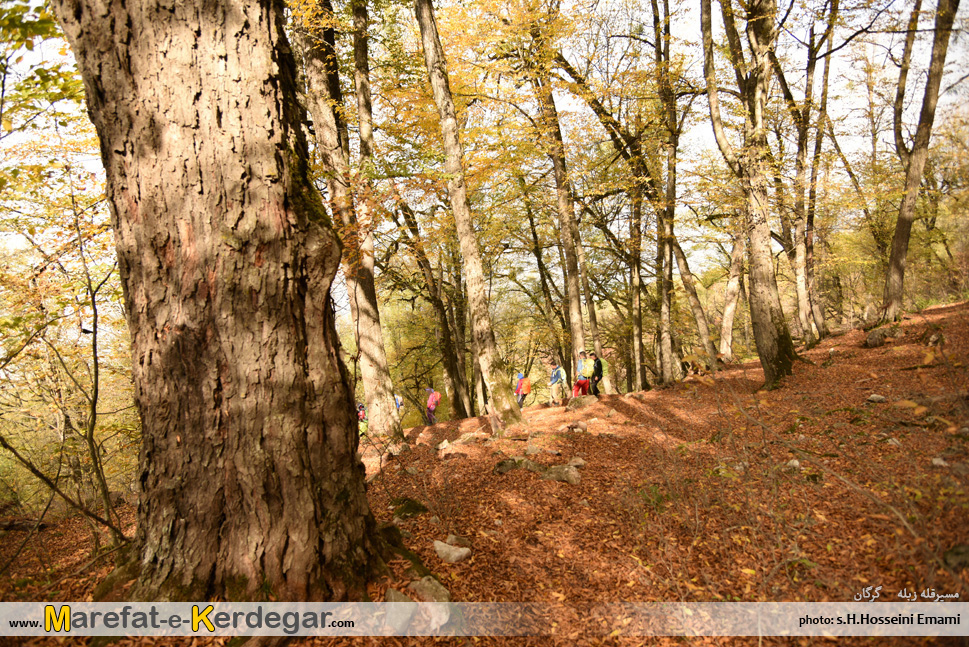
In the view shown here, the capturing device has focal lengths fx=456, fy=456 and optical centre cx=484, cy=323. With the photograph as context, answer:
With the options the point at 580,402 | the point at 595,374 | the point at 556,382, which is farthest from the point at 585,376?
the point at 580,402

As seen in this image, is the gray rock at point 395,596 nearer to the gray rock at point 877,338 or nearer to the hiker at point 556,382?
the hiker at point 556,382

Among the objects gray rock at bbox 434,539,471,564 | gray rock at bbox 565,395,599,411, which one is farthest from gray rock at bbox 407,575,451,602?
gray rock at bbox 565,395,599,411

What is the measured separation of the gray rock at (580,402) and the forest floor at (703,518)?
302 centimetres

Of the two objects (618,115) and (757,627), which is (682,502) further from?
(618,115)

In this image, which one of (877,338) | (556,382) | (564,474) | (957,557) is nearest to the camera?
(957,557)

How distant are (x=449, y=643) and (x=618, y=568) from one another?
146 centimetres

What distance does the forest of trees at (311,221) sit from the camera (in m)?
2.58

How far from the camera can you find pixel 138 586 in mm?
2551

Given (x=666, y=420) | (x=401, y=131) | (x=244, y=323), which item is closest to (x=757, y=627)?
(x=244, y=323)

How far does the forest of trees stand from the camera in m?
2.58

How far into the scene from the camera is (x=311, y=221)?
9.32 ft

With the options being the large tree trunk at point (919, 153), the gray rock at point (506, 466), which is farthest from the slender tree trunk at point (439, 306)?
the large tree trunk at point (919, 153)

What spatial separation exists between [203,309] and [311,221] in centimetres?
80

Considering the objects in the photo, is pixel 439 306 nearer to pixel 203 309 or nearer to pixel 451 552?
pixel 451 552
